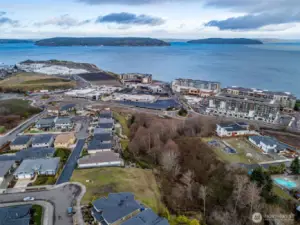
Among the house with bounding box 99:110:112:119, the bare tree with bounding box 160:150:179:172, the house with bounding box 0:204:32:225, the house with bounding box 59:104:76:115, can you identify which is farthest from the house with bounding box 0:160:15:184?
the house with bounding box 59:104:76:115

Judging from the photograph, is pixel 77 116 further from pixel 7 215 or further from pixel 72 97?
pixel 7 215

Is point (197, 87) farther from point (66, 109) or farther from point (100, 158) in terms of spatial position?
point (100, 158)

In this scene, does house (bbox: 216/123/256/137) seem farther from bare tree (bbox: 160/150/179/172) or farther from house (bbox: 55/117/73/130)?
house (bbox: 55/117/73/130)

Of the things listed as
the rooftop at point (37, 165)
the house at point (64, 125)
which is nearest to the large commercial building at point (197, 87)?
the house at point (64, 125)

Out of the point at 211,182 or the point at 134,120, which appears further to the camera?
the point at 134,120

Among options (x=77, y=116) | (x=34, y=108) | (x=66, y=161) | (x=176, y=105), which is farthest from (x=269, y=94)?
(x=34, y=108)

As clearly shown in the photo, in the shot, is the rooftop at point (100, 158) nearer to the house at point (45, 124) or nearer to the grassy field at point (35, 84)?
the house at point (45, 124)

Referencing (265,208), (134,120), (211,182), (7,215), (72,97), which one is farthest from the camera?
(72,97)
